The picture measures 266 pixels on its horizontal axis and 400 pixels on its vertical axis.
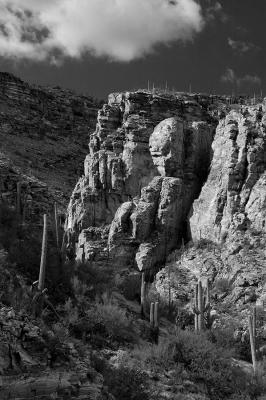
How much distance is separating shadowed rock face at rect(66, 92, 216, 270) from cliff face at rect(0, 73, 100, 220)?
441cm

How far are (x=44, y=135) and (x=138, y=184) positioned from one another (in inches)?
1017

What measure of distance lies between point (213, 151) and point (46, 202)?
15.2m

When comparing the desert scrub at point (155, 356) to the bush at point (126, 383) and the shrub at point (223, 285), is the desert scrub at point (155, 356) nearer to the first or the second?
the bush at point (126, 383)

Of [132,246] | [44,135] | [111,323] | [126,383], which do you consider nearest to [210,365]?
[111,323]

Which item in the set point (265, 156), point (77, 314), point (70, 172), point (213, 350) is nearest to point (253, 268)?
point (265, 156)

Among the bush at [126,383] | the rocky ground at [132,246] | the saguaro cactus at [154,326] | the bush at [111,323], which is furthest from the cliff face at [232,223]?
the bush at [126,383]

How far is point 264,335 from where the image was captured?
27328mm

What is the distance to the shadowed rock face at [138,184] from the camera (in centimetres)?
4025

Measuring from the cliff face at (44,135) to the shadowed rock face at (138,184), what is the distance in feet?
14.5

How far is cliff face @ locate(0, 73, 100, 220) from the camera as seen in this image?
50.4 meters

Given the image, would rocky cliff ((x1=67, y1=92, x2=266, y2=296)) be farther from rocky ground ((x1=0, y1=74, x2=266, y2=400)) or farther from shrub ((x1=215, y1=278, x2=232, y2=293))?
shrub ((x1=215, y1=278, x2=232, y2=293))

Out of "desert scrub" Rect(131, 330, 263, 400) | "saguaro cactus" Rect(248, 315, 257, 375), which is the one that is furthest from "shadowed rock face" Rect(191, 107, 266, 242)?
"desert scrub" Rect(131, 330, 263, 400)

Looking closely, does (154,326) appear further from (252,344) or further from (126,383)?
(126,383)

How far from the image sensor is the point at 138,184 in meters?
44.9
